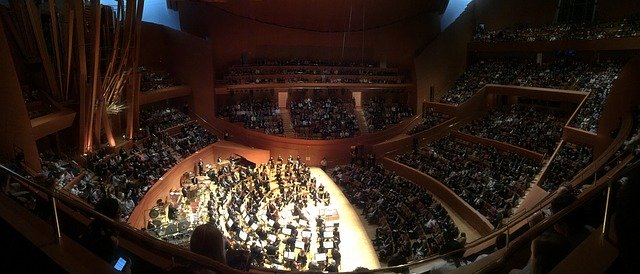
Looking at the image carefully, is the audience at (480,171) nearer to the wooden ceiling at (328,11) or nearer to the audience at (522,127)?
the audience at (522,127)

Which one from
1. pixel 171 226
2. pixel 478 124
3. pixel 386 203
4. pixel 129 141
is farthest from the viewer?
pixel 478 124

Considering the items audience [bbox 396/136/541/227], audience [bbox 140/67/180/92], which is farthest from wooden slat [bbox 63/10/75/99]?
audience [bbox 396/136/541/227]

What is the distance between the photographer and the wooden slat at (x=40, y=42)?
11.3 m

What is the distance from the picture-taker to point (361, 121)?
75.7 ft

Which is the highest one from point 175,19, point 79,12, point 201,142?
point 175,19

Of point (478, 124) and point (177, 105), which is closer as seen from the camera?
point (478, 124)

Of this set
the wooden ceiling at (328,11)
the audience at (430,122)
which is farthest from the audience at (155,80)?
the audience at (430,122)

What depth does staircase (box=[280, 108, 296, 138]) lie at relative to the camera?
21234mm

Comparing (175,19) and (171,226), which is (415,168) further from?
(175,19)

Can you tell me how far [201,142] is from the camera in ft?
61.5

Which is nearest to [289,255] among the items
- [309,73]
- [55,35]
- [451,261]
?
Answer: [451,261]

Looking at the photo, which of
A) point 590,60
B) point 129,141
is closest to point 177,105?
point 129,141

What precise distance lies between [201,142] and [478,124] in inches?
450

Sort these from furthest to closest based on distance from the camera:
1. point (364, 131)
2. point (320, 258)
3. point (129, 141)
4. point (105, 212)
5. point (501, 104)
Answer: point (364, 131), point (501, 104), point (129, 141), point (320, 258), point (105, 212)
